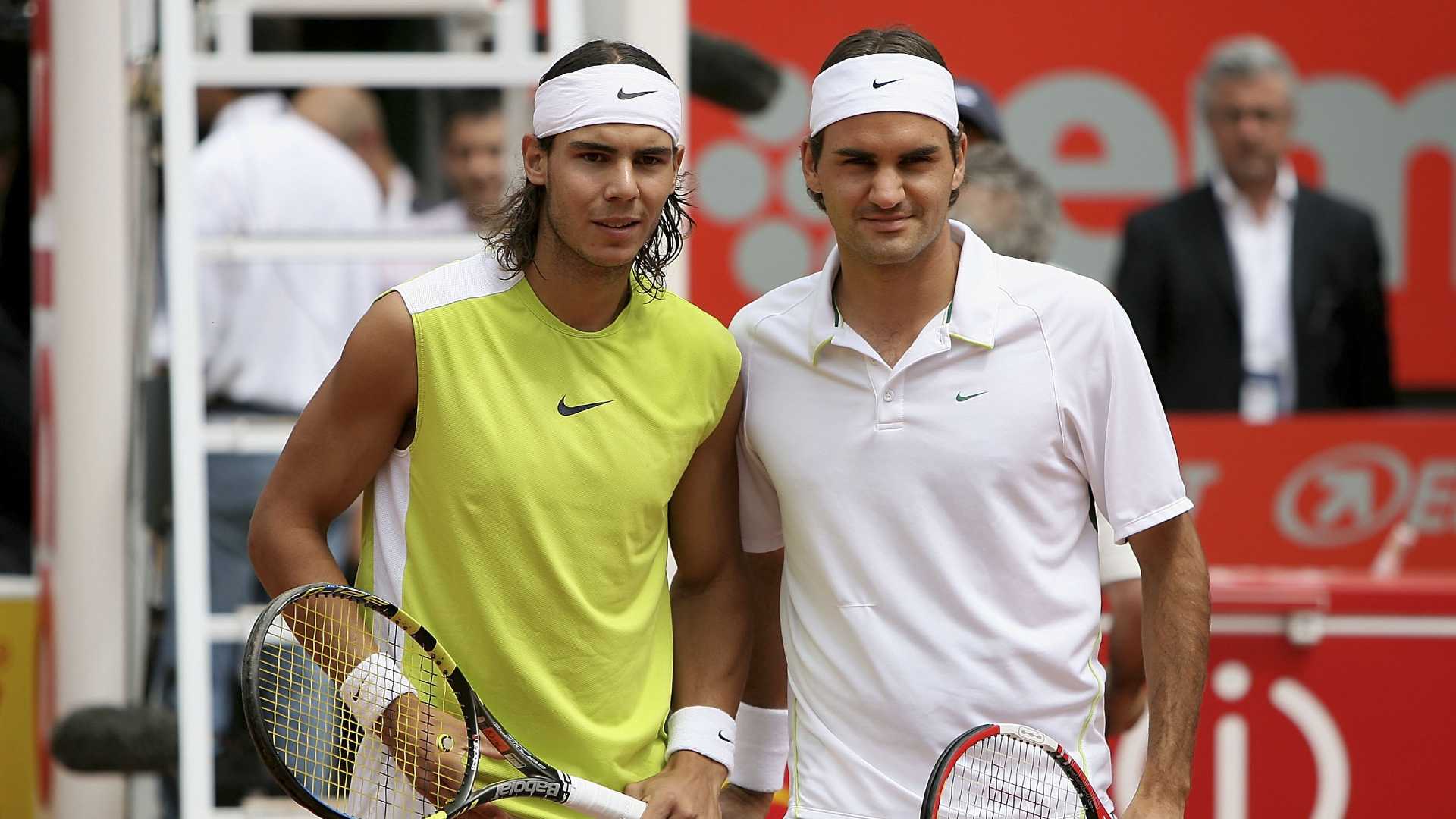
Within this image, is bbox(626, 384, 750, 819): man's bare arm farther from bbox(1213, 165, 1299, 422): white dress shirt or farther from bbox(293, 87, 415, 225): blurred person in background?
bbox(1213, 165, 1299, 422): white dress shirt

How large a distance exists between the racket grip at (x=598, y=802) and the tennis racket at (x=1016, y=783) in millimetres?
440

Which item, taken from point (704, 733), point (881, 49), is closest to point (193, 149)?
point (881, 49)

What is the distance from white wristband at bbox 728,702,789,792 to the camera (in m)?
3.51

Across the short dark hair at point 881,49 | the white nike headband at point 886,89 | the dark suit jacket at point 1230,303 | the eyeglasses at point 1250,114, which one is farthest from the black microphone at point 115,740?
the eyeglasses at point 1250,114

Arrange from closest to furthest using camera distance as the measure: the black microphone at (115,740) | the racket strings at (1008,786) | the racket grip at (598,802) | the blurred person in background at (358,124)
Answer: the racket grip at (598,802), the racket strings at (1008,786), the black microphone at (115,740), the blurred person in background at (358,124)

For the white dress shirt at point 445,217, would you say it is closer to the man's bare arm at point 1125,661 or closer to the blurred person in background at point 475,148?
the blurred person in background at point 475,148

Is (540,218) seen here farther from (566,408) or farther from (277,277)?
(277,277)

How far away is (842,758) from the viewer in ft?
10.5

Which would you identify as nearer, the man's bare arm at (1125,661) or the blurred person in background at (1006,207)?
the man's bare arm at (1125,661)

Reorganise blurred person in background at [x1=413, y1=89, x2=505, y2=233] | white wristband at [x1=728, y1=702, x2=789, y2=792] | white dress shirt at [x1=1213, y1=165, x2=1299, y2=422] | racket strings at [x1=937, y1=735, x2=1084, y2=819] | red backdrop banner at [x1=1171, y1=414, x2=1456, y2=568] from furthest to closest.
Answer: white dress shirt at [x1=1213, y1=165, x2=1299, y2=422]
blurred person in background at [x1=413, y1=89, x2=505, y2=233]
red backdrop banner at [x1=1171, y1=414, x2=1456, y2=568]
white wristband at [x1=728, y1=702, x2=789, y2=792]
racket strings at [x1=937, y1=735, x2=1084, y2=819]

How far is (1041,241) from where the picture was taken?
452cm

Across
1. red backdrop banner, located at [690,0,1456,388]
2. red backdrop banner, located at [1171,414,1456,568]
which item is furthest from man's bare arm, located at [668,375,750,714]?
red backdrop banner, located at [690,0,1456,388]

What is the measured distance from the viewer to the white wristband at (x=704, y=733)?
3193mm

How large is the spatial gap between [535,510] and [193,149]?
6.25 ft
